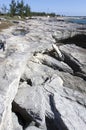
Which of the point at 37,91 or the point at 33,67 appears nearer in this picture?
the point at 37,91

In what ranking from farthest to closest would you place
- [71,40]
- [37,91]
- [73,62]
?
[71,40] → [73,62] → [37,91]

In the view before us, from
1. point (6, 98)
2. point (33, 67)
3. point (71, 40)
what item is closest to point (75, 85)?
point (33, 67)

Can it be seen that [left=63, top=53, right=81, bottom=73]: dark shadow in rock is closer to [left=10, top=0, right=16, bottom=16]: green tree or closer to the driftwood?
→ the driftwood

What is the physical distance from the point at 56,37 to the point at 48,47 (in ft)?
21.0

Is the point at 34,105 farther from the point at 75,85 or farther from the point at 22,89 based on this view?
the point at 75,85

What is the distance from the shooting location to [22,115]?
9.23 meters

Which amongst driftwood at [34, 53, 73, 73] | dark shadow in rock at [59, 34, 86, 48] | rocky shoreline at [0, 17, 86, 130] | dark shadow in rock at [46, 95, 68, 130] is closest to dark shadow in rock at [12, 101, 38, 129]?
rocky shoreline at [0, 17, 86, 130]

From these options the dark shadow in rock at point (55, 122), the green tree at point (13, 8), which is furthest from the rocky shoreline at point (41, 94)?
the green tree at point (13, 8)

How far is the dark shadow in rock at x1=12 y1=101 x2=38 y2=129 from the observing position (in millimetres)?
8883

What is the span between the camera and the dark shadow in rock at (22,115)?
8883 mm

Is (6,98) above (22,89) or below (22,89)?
above

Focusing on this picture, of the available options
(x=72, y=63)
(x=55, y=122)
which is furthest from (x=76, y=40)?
(x=55, y=122)

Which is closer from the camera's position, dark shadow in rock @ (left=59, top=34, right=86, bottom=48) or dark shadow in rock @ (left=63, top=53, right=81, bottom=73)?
dark shadow in rock @ (left=63, top=53, right=81, bottom=73)

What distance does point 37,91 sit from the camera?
1015 centimetres
